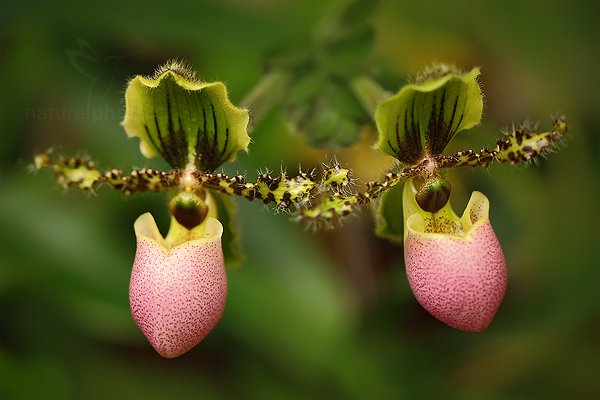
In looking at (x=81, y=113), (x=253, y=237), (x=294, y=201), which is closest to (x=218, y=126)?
(x=294, y=201)

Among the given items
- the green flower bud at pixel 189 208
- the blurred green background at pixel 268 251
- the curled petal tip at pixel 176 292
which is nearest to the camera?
the curled petal tip at pixel 176 292

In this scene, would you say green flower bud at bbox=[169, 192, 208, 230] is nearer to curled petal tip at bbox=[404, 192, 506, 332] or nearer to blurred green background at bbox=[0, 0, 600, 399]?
curled petal tip at bbox=[404, 192, 506, 332]

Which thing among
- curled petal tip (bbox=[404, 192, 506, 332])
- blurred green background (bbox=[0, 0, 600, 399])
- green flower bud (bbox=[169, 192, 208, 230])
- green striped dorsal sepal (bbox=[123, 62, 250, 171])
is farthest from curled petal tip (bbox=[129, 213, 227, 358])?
blurred green background (bbox=[0, 0, 600, 399])

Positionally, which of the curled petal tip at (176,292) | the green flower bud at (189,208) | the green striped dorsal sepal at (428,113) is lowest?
the curled petal tip at (176,292)

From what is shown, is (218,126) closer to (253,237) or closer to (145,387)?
(253,237)

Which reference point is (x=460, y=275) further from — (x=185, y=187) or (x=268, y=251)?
(x=268, y=251)

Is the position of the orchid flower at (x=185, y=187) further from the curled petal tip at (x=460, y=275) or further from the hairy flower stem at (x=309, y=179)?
the curled petal tip at (x=460, y=275)

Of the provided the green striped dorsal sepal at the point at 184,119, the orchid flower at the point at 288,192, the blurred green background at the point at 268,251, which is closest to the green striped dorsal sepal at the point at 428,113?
the orchid flower at the point at 288,192
